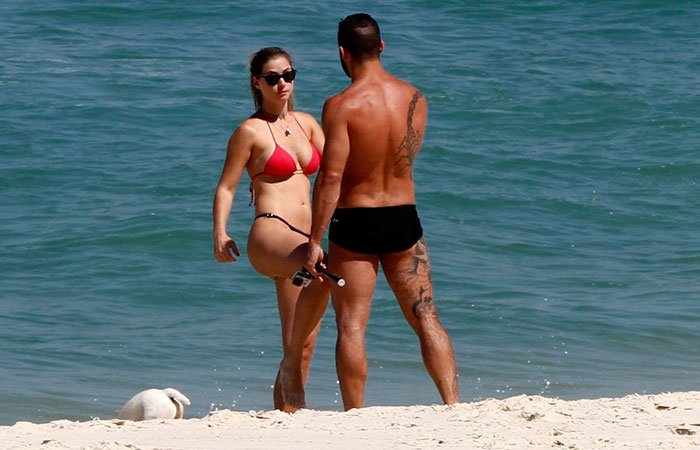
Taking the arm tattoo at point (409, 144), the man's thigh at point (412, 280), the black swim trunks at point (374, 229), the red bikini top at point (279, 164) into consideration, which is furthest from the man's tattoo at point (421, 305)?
the red bikini top at point (279, 164)

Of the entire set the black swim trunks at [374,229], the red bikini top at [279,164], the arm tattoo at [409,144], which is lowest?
the black swim trunks at [374,229]

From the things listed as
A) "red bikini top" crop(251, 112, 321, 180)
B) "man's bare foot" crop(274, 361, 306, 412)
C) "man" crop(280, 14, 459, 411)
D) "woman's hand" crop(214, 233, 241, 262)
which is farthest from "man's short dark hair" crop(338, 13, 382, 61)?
"man's bare foot" crop(274, 361, 306, 412)

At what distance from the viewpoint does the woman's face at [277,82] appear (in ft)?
17.1

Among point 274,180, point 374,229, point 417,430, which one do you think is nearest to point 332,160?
point 374,229

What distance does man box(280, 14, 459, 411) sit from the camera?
4738mm

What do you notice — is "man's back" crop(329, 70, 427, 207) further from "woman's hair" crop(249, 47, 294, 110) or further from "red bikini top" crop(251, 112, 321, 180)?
"woman's hair" crop(249, 47, 294, 110)

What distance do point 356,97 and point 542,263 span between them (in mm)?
6124

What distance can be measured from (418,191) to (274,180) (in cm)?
734

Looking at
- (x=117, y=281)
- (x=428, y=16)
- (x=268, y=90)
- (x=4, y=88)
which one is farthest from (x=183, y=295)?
(x=428, y=16)

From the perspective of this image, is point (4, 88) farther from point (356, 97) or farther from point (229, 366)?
point (356, 97)

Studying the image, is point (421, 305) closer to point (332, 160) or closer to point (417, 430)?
point (417, 430)

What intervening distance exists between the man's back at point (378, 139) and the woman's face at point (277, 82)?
48 cm

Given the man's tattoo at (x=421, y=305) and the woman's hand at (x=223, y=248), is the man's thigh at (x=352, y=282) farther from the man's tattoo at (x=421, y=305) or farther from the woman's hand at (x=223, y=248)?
the woman's hand at (x=223, y=248)

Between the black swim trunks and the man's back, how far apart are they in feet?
0.11
